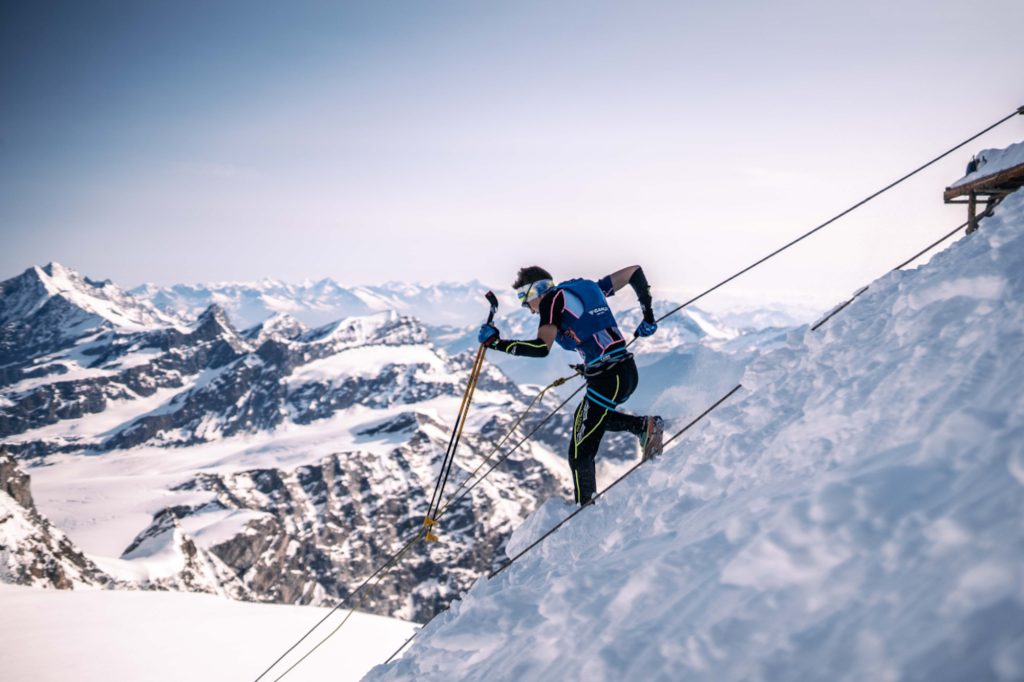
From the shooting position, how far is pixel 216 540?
147000mm

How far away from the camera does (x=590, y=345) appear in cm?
739

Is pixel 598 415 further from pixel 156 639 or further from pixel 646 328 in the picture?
pixel 156 639

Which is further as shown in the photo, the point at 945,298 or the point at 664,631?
the point at 945,298

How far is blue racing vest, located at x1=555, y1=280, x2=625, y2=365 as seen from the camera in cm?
713

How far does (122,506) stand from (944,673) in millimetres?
227782

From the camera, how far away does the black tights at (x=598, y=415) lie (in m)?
7.45

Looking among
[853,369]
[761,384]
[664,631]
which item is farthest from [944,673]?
[761,384]

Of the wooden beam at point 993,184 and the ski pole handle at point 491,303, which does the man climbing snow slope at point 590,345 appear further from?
the wooden beam at point 993,184

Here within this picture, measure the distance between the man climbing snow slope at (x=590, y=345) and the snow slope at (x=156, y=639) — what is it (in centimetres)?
1557

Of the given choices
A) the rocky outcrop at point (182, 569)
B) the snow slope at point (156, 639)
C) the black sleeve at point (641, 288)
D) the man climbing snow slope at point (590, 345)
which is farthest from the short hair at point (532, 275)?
the rocky outcrop at point (182, 569)

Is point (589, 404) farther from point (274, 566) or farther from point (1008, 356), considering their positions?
point (274, 566)

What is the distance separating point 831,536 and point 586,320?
411 cm

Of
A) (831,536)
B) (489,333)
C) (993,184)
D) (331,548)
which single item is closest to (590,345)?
(489,333)

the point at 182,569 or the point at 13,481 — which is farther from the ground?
the point at 13,481
